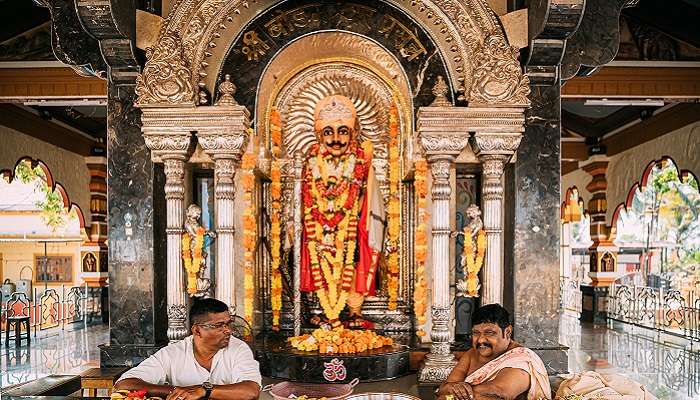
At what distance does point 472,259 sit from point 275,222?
6.92ft

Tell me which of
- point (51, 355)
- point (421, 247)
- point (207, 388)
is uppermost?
point (421, 247)

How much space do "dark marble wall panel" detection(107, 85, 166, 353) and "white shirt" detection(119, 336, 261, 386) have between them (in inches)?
73.1

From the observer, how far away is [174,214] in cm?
555

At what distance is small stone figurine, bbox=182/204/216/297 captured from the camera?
5.54 meters

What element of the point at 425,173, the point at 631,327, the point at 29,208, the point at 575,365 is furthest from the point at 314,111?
the point at 29,208

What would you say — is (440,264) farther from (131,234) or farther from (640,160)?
(640,160)

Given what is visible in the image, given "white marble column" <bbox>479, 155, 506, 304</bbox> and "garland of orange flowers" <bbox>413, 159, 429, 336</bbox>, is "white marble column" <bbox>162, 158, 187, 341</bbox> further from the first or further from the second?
"white marble column" <bbox>479, 155, 506, 304</bbox>

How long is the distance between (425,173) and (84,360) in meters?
6.85

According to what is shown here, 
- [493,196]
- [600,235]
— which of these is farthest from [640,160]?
[493,196]

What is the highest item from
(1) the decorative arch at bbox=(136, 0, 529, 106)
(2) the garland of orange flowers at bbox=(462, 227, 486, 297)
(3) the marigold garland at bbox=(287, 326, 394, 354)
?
(1) the decorative arch at bbox=(136, 0, 529, 106)

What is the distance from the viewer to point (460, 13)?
557 cm

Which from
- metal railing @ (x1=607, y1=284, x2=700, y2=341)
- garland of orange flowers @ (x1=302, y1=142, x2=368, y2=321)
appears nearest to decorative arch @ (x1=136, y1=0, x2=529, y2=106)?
garland of orange flowers @ (x1=302, y1=142, x2=368, y2=321)

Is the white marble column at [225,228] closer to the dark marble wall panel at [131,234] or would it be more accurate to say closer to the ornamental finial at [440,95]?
the dark marble wall panel at [131,234]

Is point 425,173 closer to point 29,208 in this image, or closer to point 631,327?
point 631,327
